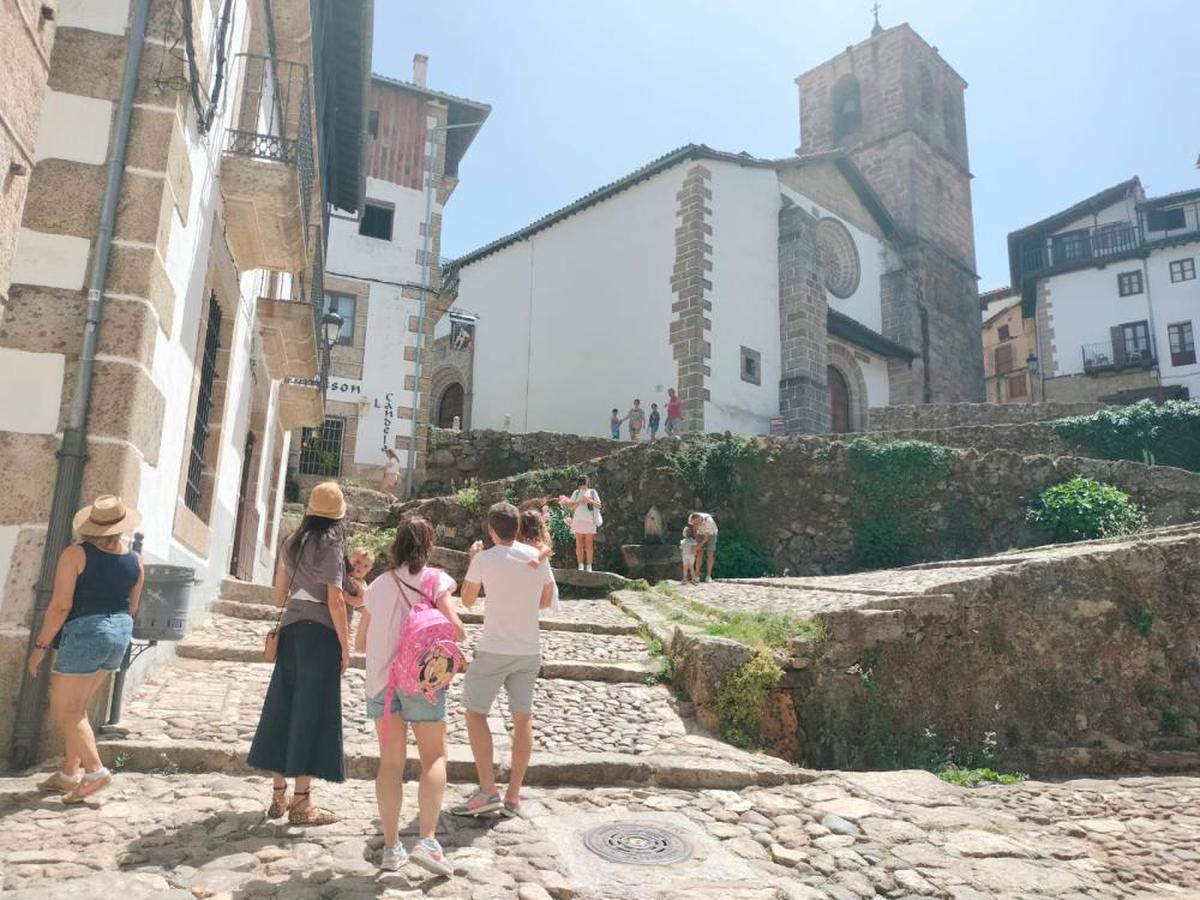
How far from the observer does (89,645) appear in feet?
12.8

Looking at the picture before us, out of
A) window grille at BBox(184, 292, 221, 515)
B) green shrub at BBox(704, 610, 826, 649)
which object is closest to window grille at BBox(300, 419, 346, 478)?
window grille at BBox(184, 292, 221, 515)

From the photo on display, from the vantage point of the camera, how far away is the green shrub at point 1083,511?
527 inches

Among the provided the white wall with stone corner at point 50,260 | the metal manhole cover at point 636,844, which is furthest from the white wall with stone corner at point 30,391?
the metal manhole cover at point 636,844

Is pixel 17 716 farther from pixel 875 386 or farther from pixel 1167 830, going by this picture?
pixel 875 386

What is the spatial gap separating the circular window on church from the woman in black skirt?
22.8 m

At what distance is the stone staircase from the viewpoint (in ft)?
14.8

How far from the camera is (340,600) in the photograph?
3801 mm

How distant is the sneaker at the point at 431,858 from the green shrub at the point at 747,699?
9.39 ft

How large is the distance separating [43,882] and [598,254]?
20914 millimetres

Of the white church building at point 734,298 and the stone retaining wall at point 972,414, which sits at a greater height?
the white church building at point 734,298

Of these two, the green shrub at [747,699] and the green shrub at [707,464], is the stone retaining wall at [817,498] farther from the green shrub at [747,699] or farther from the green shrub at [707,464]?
the green shrub at [747,699]

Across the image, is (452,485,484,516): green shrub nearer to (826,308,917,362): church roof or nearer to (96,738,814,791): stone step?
(96,738,814,791): stone step

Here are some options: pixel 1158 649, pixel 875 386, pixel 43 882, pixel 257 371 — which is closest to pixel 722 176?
pixel 875 386

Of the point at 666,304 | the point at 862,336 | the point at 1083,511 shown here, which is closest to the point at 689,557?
the point at 1083,511
